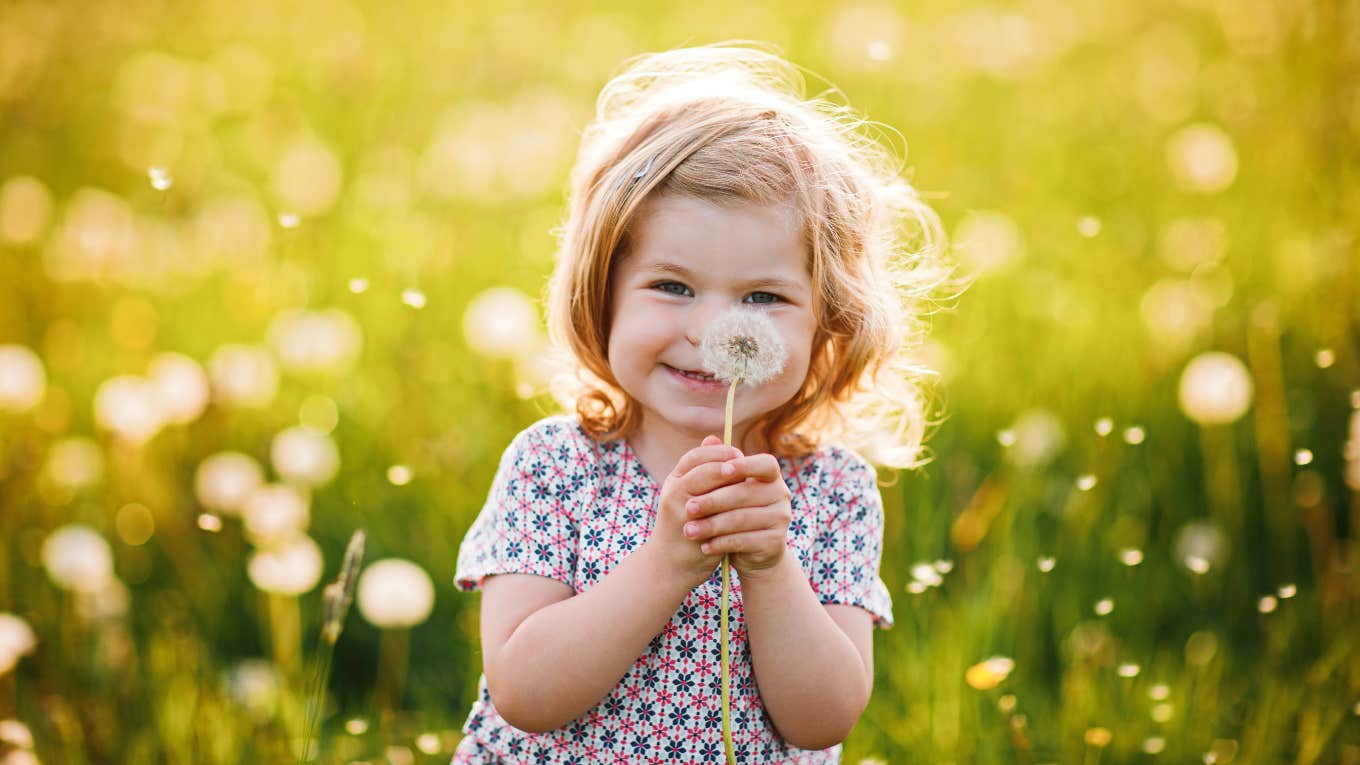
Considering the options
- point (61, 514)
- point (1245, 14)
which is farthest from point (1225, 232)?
point (61, 514)

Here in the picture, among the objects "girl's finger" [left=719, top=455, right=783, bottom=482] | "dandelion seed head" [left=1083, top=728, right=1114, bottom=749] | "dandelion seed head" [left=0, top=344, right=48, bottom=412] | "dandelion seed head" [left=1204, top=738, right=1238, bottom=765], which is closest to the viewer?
"girl's finger" [left=719, top=455, right=783, bottom=482]

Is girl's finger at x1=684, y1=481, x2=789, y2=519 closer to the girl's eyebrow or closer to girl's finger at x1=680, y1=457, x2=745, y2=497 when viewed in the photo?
girl's finger at x1=680, y1=457, x2=745, y2=497

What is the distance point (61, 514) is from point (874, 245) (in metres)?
1.82

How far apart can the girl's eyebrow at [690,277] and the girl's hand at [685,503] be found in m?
0.20

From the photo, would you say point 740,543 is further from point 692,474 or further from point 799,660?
point 799,660

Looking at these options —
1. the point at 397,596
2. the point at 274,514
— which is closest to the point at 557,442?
the point at 397,596

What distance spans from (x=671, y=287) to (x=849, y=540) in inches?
16.7

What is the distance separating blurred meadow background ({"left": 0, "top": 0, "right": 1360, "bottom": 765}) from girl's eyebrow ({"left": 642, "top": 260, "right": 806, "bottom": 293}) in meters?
0.48

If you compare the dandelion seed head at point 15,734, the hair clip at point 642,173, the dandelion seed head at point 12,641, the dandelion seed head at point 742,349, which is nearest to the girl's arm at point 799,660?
the dandelion seed head at point 742,349

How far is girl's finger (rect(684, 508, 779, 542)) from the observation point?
1386 millimetres

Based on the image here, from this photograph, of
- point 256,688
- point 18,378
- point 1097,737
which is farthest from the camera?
point 18,378

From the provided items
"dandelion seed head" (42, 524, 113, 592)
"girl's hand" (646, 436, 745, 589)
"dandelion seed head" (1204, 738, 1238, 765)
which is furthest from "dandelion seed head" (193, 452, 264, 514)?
"dandelion seed head" (1204, 738, 1238, 765)

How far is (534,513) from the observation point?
1.62m

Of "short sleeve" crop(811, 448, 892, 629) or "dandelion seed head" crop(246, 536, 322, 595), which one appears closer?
"short sleeve" crop(811, 448, 892, 629)
